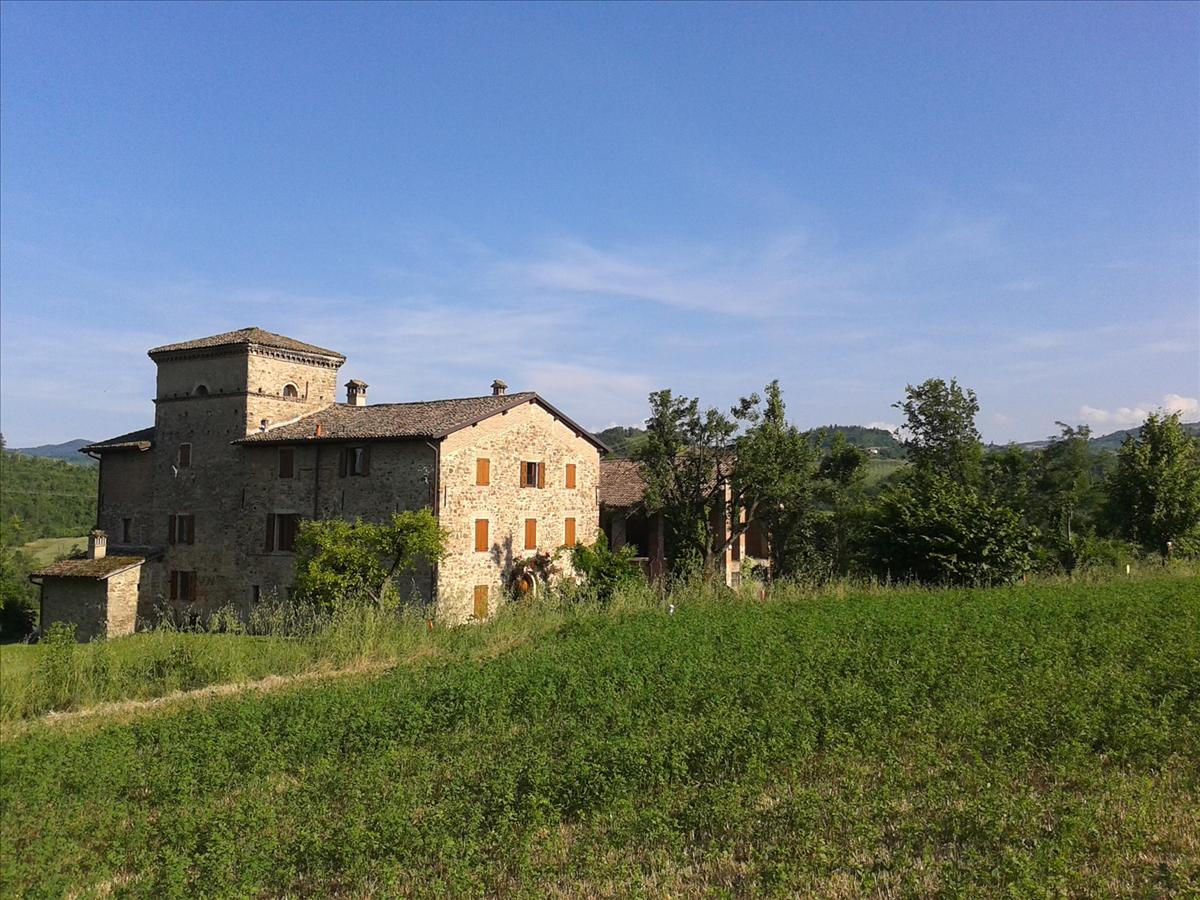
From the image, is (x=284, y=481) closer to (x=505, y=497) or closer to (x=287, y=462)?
(x=287, y=462)

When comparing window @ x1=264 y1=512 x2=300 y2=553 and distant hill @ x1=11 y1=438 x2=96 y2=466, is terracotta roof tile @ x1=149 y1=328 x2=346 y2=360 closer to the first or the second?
window @ x1=264 y1=512 x2=300 y2=553

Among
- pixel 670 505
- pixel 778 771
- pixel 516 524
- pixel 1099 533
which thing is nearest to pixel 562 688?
pixel 778 771

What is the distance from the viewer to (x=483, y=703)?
10.0 meters

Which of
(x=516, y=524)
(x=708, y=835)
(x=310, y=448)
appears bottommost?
(x=708, y=835)

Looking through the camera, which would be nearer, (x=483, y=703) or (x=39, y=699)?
(x=39, y=699)

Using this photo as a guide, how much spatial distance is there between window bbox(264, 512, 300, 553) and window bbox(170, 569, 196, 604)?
3194 mm

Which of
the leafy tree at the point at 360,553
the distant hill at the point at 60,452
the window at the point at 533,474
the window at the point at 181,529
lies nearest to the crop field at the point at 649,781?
the leafy tree at the point at 360,553

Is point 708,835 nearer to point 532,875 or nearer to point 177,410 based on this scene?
point 532,875

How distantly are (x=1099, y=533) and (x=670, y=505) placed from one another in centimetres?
1666

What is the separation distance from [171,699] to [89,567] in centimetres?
1744

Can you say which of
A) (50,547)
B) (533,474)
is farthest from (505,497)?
(50,547)

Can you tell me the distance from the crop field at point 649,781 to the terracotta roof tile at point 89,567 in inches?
686

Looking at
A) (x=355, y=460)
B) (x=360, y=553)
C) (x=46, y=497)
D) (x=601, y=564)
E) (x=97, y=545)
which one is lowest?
(x=601, y=564)

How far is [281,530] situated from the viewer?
25.6 metres
